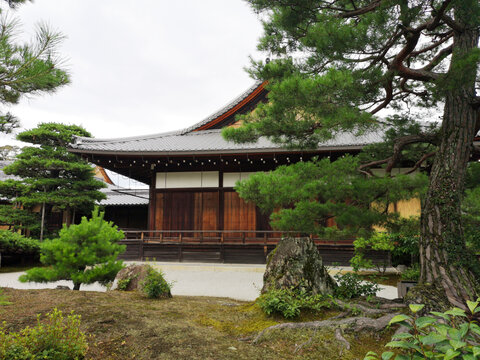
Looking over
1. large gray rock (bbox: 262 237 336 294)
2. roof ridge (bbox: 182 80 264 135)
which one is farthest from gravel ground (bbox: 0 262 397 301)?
roof ridge (bbox: 182 80 264 135)

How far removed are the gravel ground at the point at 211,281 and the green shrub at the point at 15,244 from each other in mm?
1240

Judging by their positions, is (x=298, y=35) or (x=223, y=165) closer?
(x=298, y=35)

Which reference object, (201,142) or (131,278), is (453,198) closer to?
(131,278)

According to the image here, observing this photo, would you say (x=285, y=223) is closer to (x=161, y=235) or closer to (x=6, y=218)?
(x=161, y=235)

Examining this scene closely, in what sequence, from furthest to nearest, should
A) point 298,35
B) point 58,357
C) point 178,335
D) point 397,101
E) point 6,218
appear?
point 6,218 < point 397,101 < point 298,35 < point 178,335 < point 58,357

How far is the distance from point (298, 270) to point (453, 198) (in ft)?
7.42

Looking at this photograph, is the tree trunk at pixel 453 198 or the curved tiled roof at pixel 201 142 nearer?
the tree trunk at pixel 453 198

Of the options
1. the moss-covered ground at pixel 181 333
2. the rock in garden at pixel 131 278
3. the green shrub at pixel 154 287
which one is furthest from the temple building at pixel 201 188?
the moss-covered ground at pixel 181 333

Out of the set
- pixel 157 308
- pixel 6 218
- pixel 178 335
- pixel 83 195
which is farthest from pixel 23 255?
pixel 178 335

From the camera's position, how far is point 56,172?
16.1 metres

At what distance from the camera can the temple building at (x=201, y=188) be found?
1174 centimetres

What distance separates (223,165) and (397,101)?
26.1ft

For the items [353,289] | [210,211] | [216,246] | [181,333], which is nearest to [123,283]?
[181,333]

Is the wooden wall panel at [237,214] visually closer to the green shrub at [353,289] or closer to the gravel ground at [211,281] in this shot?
the gravel ground at [211,281]
